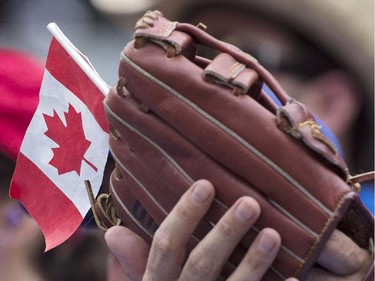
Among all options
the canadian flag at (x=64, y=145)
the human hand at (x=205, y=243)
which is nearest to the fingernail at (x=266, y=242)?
the human hand at (x=205, y=243)

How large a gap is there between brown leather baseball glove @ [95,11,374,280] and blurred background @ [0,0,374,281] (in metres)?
0.23

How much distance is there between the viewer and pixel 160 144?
0.92m

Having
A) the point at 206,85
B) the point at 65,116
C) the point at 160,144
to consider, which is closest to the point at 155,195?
the point at 160,144

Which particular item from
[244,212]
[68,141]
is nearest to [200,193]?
[244,212]

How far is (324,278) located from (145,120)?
31 centimetres

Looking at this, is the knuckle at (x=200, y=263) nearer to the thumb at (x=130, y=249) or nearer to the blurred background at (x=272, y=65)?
the thumb at (x=130, y=249)

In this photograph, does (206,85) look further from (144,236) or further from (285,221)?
(144,236)

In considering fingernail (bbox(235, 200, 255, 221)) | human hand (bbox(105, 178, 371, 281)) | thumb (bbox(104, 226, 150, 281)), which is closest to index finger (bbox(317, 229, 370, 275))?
human hand (bbox(105, 178, 371, 281))

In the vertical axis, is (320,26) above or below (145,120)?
above

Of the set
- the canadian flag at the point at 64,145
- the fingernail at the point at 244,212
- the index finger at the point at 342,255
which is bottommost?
the canadian flag at the point at 64,145

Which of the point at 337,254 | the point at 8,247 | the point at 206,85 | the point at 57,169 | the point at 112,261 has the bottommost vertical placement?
the point at 8,247

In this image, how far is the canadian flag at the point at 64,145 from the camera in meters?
1.17

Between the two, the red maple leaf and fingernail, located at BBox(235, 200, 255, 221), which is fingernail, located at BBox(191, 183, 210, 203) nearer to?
fingernail, located at BBox(235, 200, 255, 221)

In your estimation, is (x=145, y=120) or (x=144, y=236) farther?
(x=144, y=236)
